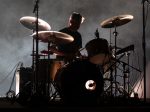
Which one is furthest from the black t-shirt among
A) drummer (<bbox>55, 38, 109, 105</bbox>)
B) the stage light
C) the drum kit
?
the stage light

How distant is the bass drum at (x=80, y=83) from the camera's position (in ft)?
16.0

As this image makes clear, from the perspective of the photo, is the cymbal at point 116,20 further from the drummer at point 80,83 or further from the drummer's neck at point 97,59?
the drummer at point 80,83

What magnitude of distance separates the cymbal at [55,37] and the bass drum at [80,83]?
0.37m

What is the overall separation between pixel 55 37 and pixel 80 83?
0.77 m

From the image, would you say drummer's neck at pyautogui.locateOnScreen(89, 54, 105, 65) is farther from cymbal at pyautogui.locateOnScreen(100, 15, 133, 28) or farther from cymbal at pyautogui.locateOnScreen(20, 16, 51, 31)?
cymbal at pyautogui.locateOnScreen(20, 16, 51, 31)

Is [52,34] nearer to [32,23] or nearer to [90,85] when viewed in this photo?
[32,23]

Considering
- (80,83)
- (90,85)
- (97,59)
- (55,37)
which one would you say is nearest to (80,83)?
(80,83)

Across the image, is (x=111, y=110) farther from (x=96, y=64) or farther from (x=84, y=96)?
(x=96, y=64)

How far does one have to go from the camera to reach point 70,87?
489cm

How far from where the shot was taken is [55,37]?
5.02 m

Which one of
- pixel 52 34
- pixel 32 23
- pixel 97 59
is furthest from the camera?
pixel 32 23

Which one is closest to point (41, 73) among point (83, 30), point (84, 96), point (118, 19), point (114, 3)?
point (84, 96)

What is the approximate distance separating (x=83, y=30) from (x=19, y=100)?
3.31m

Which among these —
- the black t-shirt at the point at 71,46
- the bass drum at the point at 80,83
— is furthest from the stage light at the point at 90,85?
the black t-shirt at the point at 71,46
